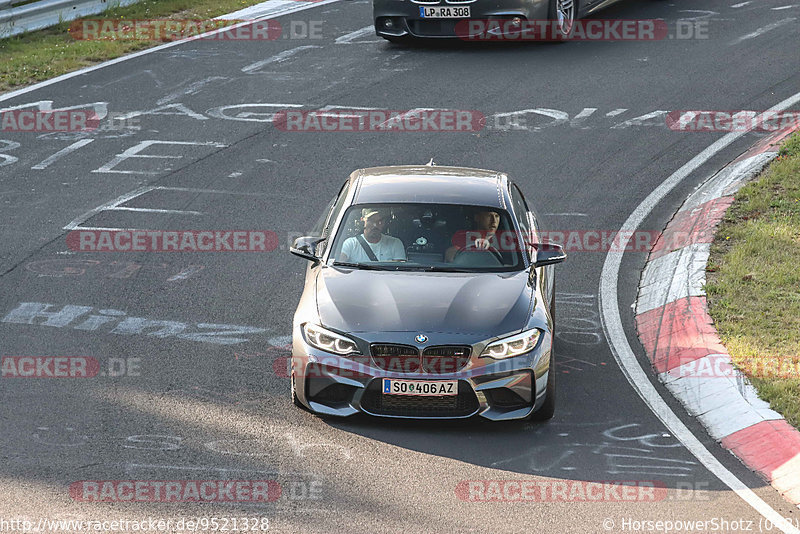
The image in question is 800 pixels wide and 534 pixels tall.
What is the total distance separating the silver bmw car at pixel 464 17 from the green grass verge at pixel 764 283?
19.7 feet

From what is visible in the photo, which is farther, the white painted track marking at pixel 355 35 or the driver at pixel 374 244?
the white painted track marking at pixel 355 35

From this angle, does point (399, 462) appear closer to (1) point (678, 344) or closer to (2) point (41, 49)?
(1) point (678, 344)

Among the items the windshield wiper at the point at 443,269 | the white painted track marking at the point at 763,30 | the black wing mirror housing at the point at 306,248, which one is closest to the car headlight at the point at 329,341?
the black wing mirror housing at the point at 306,248

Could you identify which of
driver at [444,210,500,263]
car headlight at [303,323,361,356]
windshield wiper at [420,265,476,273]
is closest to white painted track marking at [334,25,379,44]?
driver at [444,210,500,263]

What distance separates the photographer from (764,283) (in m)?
9.50

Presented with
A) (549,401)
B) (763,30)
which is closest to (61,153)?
(549,401)

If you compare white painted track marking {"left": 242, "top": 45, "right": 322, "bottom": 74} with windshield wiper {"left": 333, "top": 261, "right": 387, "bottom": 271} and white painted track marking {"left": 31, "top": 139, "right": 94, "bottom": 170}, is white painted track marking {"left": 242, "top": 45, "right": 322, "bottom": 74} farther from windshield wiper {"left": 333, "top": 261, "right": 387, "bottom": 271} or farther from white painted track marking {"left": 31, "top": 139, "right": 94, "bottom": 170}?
windshield wiper {"left": 333, "top": 261, "right": 387, "bottom": 271}

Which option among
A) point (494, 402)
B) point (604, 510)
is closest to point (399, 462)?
point (494, 402)

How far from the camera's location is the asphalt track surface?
6.49 m

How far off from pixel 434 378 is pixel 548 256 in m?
1.56

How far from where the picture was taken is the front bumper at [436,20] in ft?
56.0

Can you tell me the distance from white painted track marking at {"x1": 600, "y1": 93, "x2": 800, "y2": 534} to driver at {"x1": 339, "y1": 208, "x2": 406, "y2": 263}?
1.95 metres

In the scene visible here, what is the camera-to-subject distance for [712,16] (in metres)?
20.1

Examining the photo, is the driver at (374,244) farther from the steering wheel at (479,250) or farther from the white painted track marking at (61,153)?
the white painted track marking at (61,153)
